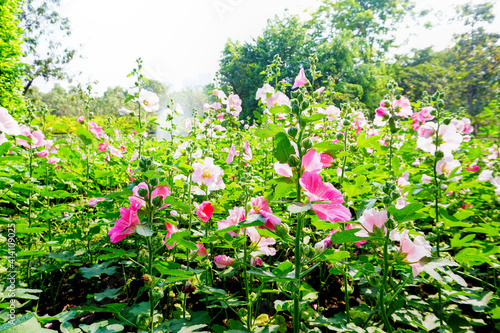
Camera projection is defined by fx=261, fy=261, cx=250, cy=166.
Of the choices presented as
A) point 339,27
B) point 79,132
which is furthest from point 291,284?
point 339,27

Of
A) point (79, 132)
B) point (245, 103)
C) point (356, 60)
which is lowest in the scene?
point (79, 132)

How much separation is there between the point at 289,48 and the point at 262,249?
2471 cm

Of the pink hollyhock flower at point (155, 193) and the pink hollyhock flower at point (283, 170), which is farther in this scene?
the pink hollyhock flower at point (155, 193)

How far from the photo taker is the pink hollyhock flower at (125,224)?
3.28 feet

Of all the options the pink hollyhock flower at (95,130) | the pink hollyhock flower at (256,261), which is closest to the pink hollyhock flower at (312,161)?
the pink hollyhock flower at (256,261)

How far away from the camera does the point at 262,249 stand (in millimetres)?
1384

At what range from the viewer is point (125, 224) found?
1026mm

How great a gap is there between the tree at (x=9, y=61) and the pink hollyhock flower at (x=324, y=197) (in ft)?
33.4

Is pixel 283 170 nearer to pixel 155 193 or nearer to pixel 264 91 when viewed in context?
pixel 155 193

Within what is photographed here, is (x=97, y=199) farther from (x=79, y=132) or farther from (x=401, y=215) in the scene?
(x=401, y=215)

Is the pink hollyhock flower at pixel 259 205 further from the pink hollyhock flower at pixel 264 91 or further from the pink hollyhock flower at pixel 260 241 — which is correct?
the pink hollyhock flower at pixel 264 91

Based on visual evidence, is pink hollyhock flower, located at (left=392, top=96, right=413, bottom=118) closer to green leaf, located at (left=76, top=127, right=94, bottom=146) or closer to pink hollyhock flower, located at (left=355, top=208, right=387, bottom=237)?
pink hollyhock flower, located at (left=355, top=208, right=387, bottom=237)

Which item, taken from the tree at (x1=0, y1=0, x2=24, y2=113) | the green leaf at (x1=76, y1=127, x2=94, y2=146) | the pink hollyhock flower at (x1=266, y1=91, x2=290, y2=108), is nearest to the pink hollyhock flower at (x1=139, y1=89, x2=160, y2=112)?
the green leaf at (x1=76, y1=127, x2=94, y2=146)

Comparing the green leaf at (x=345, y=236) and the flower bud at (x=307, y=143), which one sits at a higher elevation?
the flower bud at (x=307, y=143)
